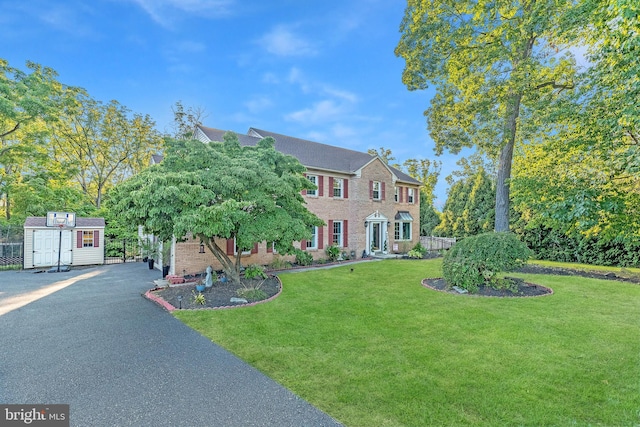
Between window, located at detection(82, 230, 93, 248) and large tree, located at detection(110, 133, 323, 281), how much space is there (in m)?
8.57

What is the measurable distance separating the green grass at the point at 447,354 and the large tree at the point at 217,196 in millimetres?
2376

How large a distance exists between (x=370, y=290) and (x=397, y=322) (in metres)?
3.38

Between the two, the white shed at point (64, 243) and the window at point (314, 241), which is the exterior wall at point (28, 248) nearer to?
the white shed at point (64, 243)

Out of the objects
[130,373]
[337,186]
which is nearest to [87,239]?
[337,186]

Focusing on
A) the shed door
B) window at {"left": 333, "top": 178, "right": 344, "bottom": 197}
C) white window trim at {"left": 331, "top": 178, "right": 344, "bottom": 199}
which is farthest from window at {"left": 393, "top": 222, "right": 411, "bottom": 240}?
the shed door

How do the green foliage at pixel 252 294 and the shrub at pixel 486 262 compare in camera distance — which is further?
the shrub at pixel 486 262

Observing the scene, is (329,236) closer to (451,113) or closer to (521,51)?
(451,113)

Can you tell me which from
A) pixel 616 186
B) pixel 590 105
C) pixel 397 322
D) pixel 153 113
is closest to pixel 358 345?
pixel 397 322

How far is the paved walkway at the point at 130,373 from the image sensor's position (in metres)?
3.55

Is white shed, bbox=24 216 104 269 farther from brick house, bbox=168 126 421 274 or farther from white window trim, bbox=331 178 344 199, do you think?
white window trim, bbox=331 178 344 199

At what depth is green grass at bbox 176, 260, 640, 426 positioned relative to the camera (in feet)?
11.8

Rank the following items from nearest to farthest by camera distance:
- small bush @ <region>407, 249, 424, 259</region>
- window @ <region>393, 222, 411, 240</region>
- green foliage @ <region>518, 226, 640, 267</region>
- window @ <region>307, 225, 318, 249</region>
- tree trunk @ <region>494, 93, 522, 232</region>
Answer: tree trunk @ <region>494, 93, 522, 232</region>, green foliage @ <region>518, 226, 640, 267</region>, window @ <region>307, 225, 318, 249</region>, small bush @ <region>407, 249, 424, 259</region>, window @ <region>393, 222, 411, 240</region>

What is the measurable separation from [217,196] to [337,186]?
10.3 metres

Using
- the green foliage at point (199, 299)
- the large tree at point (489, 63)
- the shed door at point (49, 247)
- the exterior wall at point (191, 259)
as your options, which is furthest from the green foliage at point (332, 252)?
the shed door at point (49, 247)
